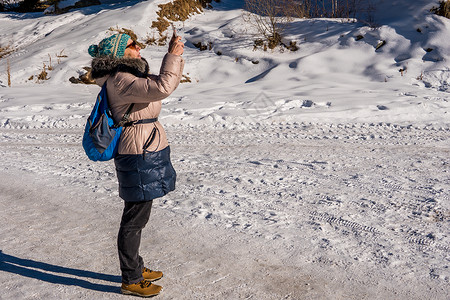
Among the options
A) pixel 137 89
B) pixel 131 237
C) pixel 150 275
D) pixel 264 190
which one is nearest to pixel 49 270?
pixel 150 275

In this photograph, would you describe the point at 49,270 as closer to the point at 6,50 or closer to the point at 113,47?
the point at 113,47

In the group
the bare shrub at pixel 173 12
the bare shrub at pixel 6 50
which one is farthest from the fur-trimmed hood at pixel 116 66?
the bare shrub at pixel 6 50

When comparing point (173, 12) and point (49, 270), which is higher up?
point (173, 12)

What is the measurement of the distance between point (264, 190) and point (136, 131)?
8.22ft

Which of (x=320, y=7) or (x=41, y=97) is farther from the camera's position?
(x=320, y=7)

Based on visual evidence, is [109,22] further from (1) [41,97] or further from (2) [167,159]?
(2) [167,159]

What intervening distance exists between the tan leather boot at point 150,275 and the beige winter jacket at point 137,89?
90 cm

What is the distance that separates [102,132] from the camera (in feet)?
8.79

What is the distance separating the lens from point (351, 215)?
4.27 metres

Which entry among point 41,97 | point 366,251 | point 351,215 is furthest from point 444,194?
point 41,97

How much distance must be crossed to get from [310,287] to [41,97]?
9.99m

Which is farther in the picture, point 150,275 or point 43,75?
point 43,75

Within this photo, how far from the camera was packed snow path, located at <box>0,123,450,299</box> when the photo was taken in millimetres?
3158

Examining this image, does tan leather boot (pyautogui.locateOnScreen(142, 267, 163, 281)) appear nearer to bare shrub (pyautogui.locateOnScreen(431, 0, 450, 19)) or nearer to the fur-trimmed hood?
the fur-trimmed hood
